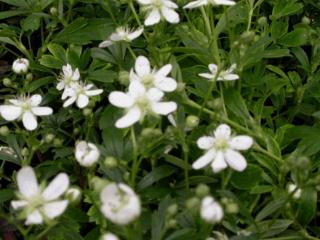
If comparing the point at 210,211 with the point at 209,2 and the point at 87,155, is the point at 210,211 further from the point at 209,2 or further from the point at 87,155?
the point at 209,2

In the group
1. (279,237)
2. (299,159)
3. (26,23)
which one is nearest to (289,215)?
(279,237)

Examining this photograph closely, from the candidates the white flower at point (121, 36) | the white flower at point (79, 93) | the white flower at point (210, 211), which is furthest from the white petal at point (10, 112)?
the white flower at point (210, 211)

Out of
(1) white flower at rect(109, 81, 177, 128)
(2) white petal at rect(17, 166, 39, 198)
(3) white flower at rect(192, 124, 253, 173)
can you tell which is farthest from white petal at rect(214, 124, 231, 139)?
(2) white petal at rect(17, 166, 39, 198)

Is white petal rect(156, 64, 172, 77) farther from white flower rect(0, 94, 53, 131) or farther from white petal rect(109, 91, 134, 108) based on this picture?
white flower rect(0, 94, 53, 131)

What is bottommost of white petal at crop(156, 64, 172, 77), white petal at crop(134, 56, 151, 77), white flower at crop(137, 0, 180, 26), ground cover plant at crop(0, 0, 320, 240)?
ground cover plant at crop(0, 0, 320, 240)

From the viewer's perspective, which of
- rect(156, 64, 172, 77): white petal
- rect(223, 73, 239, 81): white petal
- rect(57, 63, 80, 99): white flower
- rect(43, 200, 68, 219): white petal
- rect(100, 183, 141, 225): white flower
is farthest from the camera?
rect(57, 63, 80, 99): white flower

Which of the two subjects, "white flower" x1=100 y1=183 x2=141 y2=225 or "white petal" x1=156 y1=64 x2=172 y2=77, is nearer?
"white flower" x1=100 y1=183 x2=141 y2=225

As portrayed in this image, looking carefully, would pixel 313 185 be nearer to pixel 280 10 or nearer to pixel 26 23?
pixel 280 10

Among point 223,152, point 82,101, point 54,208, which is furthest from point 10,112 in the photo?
point 223,152
